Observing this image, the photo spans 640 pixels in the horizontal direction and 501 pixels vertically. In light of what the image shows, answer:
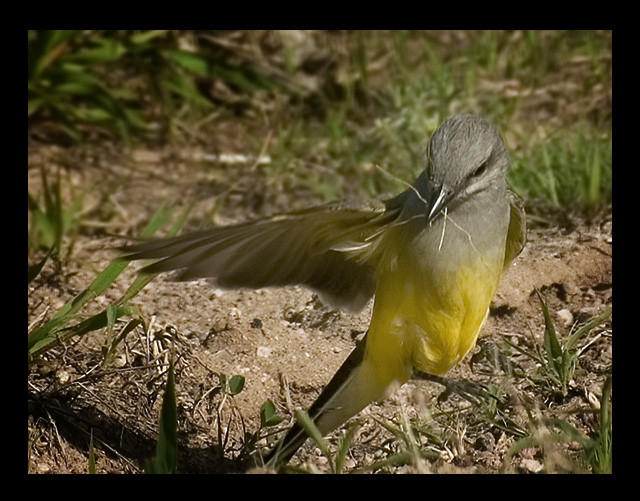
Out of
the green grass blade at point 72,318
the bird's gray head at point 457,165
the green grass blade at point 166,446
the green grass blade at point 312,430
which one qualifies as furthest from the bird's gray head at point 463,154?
the green grass blade at point 72,318

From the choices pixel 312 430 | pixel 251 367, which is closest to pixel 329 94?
pixel 251 367

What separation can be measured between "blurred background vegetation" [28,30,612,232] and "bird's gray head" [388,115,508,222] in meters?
2.23

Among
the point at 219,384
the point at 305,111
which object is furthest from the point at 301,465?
the point at 305,111

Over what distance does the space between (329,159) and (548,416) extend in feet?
10.2

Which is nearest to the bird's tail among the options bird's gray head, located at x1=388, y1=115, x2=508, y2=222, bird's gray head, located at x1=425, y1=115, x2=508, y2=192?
bird's gray head, located at x1=388, y1=115, x2=508, y2=222

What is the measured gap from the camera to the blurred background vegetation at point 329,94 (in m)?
7.09

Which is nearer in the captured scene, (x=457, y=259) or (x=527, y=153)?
(x=457, y=259)

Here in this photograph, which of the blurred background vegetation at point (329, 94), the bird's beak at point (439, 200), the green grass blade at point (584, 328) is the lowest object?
the green grass blade at point (584, 328)

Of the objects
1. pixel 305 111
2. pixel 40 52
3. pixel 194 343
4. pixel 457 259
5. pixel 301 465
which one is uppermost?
pixel 40 52

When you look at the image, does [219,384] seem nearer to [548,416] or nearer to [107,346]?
[107,346]

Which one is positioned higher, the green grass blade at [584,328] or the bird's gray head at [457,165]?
the bird's gray head at [457,165]

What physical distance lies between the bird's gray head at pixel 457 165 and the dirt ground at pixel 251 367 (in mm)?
1132

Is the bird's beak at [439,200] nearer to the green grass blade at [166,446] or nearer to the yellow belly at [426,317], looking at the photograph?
the yellow belly at [426,317]

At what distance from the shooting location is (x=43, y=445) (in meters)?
4.58
